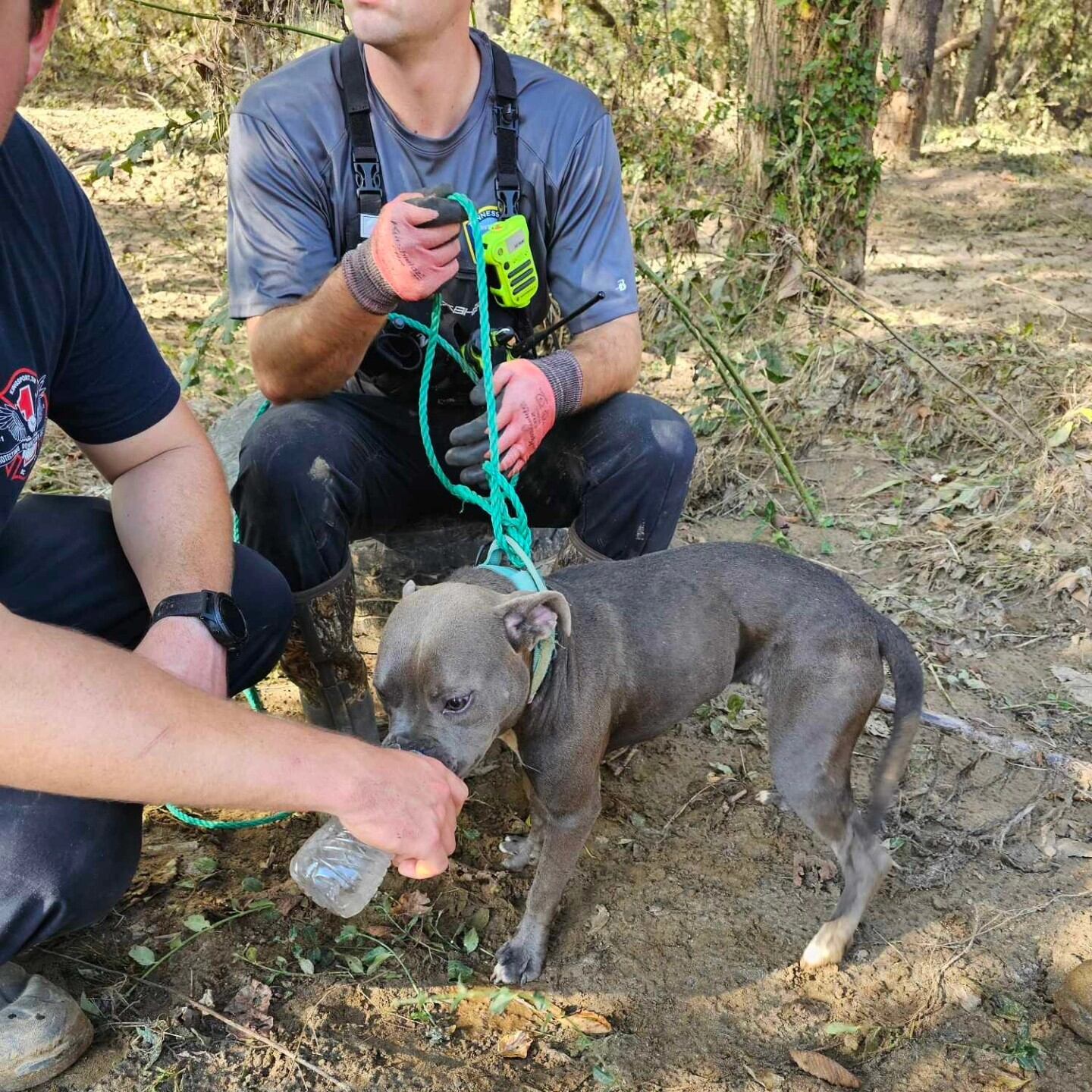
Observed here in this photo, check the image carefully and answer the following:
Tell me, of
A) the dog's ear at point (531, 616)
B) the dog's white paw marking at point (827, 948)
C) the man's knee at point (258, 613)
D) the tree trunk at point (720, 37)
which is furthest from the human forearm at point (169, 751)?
the tree trunk at point (720, 37)

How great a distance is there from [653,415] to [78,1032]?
8.41 feet

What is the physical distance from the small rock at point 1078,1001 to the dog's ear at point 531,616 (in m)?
1.73

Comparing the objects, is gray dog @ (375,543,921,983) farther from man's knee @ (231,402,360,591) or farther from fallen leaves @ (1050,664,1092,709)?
fallen leaves @ (1050,664,1092,709)

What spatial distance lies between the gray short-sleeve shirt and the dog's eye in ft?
5.18

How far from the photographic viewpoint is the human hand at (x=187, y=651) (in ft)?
8.40

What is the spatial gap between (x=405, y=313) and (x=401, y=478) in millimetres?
588

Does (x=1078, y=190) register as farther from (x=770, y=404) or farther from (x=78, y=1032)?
(x=78, y=1032)

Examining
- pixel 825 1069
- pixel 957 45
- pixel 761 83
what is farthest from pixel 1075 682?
pixel 957 45

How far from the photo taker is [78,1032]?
2.55 meters

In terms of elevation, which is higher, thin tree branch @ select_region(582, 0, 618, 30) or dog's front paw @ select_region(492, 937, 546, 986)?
thin tree branch @ select_region(582, 0, 618, 30)

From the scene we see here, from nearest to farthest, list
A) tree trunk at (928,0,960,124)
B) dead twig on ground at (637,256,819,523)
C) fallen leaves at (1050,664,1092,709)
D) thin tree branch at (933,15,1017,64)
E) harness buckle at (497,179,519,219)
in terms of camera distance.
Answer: harness buckle at (497,179,519,219) → fallen leaves at (1050,664,1092,709) → dead twig on ground at (637,256,819,523) → thin tree branch at (933,15,1017,64) → tree trunk at (928,0,960,124)

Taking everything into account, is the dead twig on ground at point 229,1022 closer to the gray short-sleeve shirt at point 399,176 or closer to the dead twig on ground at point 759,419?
the gray short-sleeve shirt at point 399,176

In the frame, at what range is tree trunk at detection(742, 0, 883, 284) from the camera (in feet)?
22.4

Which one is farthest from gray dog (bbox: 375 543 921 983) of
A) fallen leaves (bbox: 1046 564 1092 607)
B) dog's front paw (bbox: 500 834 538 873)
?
fallen leaves (bbox: 1046 564 1092 607)
